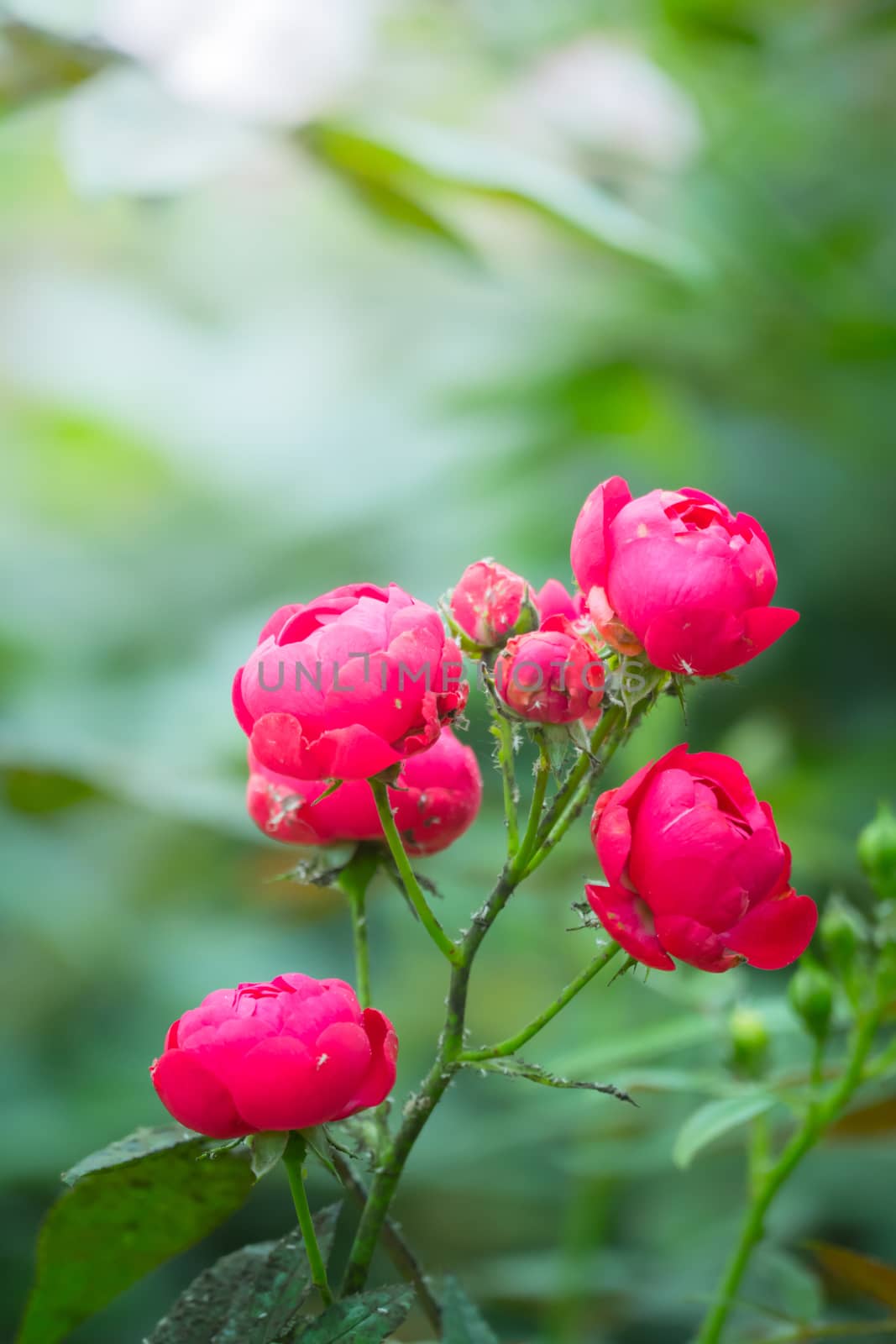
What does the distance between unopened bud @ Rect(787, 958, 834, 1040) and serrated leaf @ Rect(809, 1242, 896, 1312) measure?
104 mm

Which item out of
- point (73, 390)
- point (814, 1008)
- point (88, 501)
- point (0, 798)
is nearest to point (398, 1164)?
point (814, 1008)

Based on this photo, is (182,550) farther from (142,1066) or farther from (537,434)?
(142,1066)

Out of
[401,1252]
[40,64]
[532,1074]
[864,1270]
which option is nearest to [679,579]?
[532,1074]

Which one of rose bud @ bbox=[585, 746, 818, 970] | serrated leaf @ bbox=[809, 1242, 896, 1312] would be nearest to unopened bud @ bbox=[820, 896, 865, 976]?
serrated leaf @ bbox=[809, 1242, 896, 1312]

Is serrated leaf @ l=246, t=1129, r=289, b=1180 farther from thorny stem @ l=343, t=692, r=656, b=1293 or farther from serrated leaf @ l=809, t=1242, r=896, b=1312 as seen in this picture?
serrated leaf @ l=809, t=1242, r=896, b=1312

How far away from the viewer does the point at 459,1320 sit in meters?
0.42

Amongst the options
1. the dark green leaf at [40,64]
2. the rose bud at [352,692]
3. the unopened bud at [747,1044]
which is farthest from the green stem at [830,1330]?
the dark green leaf at [40,64]

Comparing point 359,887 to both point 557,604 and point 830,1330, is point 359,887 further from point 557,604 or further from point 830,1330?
point 830,1330

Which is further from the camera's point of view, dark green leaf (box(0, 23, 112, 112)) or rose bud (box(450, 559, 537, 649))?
dark green leaf (box(0, 23, 112, 112))

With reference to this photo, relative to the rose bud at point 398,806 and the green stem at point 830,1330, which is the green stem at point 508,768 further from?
the green stem at point 830,1330

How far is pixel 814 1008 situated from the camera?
571 mm

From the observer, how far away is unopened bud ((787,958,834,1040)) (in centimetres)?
57

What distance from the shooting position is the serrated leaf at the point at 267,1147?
14.2 inches

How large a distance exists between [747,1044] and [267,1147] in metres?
0.35
